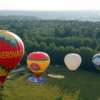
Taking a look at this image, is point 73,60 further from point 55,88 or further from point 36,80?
→ point 36,80

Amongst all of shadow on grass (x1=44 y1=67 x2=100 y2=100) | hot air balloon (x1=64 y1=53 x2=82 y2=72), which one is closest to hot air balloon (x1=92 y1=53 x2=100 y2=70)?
shadow on grass (x1=44 y1=67 x2=100 y2=100)

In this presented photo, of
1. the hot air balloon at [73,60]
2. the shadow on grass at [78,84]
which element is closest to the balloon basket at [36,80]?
the shadow on grass at [78,84]

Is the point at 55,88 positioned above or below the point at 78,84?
above

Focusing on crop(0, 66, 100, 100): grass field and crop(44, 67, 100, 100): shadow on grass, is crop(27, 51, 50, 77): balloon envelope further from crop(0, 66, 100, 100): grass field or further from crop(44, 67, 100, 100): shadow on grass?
crop(44, 67, 100, 100): shadow on grass

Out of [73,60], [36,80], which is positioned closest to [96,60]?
[73,60]

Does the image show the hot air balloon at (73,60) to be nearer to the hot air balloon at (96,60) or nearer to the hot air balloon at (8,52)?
the hot air balloon at (96,60)
